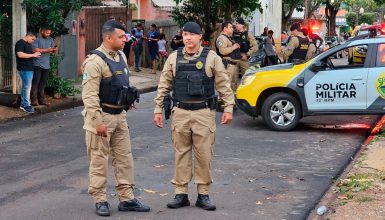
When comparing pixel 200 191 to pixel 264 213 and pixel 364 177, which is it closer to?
pixel 264 213

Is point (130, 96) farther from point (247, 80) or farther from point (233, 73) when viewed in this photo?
point (233, 73)

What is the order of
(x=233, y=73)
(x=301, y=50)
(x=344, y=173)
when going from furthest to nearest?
(x=301, y=50)
(x=233, y=73)
(x=344, y=173)

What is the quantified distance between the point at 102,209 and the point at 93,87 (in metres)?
1.16

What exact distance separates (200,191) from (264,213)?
67cm

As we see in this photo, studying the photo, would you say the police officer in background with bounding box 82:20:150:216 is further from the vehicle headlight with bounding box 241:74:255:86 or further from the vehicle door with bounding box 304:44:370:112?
the vehicle headlight with bounding box 241:74:255:86

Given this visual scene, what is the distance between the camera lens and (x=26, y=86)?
14422 millimetres

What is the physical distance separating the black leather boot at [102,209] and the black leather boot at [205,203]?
0.92 m

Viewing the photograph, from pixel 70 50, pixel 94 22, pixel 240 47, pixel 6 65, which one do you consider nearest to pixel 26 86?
pixel 6 65

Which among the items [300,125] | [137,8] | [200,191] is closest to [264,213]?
[200,191]

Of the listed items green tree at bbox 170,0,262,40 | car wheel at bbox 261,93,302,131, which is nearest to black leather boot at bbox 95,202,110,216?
car wheel at bbox 261,93,302,131

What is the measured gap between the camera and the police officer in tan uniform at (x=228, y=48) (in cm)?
1419

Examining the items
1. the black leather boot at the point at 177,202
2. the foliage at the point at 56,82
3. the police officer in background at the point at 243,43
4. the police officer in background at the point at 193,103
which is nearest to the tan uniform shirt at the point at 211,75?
the police officer in background at the point at 193,103

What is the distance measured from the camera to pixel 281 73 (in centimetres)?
1277

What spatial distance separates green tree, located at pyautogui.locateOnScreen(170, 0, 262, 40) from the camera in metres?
24.2
